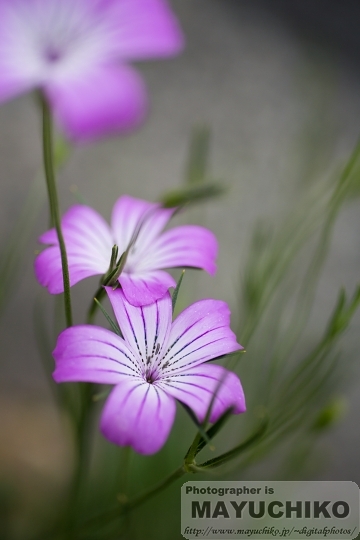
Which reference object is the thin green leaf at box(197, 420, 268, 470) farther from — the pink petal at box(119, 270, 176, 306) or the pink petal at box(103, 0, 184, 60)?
the pink petal at box(103, 0, 184, 60)

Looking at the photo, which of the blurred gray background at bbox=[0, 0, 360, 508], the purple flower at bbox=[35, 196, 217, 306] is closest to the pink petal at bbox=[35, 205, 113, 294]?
the purple flower at bbox=[35, 196, 217, 306]

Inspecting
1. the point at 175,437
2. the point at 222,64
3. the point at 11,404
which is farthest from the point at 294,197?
the point at 222,64

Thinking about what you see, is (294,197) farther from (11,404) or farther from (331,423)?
(11,404)

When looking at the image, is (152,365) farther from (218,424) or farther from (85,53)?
(85,53)

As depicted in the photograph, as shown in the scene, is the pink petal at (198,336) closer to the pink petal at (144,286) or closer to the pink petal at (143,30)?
the pink petal at (144,286)

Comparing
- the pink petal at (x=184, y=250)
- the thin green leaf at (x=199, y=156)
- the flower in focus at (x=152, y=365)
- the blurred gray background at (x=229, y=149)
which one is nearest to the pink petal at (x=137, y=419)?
the flower in focus at (x=152, y=365)

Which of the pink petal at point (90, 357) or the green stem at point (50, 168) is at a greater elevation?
the green stem at point (50, 168)
